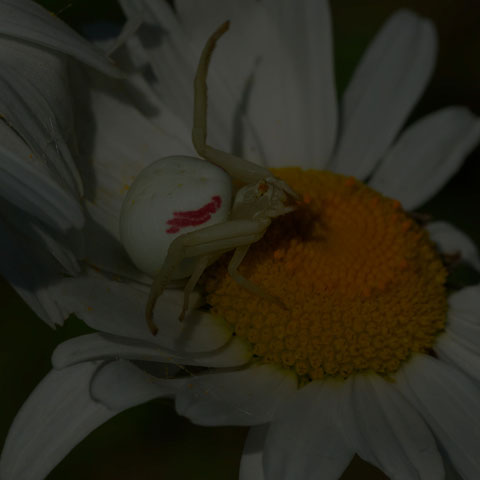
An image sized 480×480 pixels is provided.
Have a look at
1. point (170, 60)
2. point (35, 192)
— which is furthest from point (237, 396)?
point (170, 60)

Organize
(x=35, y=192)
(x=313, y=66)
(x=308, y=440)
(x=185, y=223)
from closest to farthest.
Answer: (x=35, y=192), (x=308, y=440), (x=185, y=223), (x=313, y=66)

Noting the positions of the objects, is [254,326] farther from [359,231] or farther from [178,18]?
[178,18]

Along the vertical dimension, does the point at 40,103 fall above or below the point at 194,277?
above

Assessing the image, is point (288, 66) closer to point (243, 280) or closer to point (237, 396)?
point (243, 280)

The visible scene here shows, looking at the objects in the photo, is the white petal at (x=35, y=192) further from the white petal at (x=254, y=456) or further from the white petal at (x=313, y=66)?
the white petal at (x=313, y=66)

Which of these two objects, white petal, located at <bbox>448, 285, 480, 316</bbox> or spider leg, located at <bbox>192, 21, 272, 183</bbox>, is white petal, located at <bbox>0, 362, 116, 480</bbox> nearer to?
spider leg, located at <bbox>192, 21, 272, 183</bbox>

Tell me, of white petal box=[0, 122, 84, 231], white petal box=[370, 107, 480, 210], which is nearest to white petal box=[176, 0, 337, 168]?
white petal box=[370, 107, 480, 210]

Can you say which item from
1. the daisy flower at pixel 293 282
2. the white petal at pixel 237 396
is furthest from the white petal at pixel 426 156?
the white petal at pixel 237 396

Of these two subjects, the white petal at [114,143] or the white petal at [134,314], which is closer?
the white petal at [134,314]
